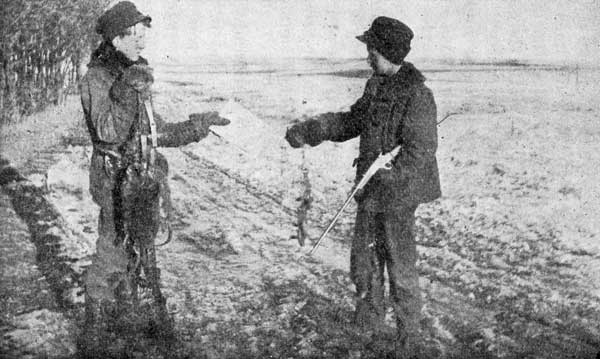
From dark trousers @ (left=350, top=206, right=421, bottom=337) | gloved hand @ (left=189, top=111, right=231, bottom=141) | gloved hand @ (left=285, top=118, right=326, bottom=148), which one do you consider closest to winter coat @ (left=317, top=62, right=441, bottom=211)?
dark trousers @ (left=350, top=206, right=421, bottom=337)

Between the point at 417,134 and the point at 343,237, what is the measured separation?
2.51 m

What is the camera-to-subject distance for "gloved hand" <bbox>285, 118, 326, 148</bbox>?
3.56 m

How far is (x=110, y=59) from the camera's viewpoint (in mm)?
2984

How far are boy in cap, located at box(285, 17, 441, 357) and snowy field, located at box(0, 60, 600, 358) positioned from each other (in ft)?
1.28

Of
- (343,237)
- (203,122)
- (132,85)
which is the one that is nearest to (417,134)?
(203,122)

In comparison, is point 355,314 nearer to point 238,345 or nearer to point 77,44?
point 238,345

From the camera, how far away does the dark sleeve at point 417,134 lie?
120 inches

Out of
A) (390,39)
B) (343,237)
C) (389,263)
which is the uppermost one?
(390,39)

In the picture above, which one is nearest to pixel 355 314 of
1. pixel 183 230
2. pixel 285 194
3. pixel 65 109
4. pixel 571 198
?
pixel 183 230

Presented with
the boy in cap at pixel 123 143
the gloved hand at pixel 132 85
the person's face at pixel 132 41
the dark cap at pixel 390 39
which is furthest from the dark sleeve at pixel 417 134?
the person's face at pixel 132 41

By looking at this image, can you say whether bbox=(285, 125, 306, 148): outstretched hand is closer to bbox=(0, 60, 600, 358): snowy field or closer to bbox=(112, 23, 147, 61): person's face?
bbox=(112, 23, 147, 61): person's face

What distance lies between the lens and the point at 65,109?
1162cm

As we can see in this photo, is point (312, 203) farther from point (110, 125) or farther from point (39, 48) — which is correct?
point (39, 48)

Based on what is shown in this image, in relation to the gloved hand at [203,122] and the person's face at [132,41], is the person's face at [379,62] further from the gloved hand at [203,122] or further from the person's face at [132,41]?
the person's face at [132,41]
